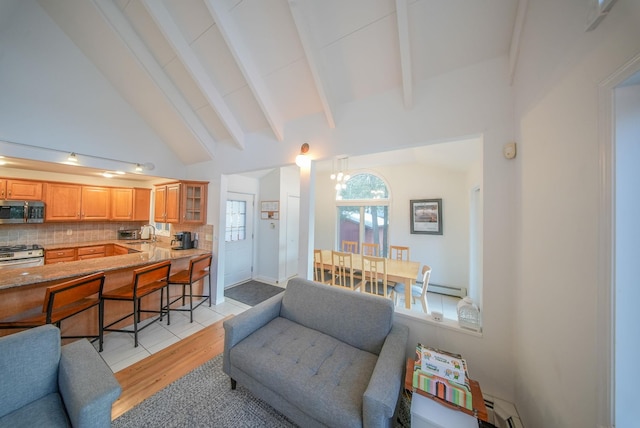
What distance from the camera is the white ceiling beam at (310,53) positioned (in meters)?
1.61

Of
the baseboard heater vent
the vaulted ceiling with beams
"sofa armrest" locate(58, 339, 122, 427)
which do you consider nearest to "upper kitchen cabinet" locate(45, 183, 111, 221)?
the vaulted ceiling with beams

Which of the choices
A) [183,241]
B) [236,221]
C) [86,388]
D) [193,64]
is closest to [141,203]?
[183,241]

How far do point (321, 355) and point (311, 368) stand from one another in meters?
0.15

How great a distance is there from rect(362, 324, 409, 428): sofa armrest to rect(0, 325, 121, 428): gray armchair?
1.35 m

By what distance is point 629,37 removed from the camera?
27.0 inches

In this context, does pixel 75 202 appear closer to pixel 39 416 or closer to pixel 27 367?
pixel 27 367

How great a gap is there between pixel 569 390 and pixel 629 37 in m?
1.44

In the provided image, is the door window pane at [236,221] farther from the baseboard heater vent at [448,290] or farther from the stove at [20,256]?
the baseboard heater vent at [448,290]

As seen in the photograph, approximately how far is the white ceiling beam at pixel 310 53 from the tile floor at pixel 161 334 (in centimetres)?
222

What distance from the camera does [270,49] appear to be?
205cm

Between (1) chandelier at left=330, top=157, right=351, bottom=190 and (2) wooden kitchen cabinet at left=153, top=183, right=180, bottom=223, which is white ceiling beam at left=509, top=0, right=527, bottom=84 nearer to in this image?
(1) chandelier at left=330, top=157, right=351, bottom=190

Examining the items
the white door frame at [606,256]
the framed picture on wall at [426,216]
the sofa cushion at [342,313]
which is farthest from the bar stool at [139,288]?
the framed picture on wall at [426,216]

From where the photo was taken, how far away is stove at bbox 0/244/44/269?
2970mm

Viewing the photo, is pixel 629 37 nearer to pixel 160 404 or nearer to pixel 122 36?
pixel 160 404
